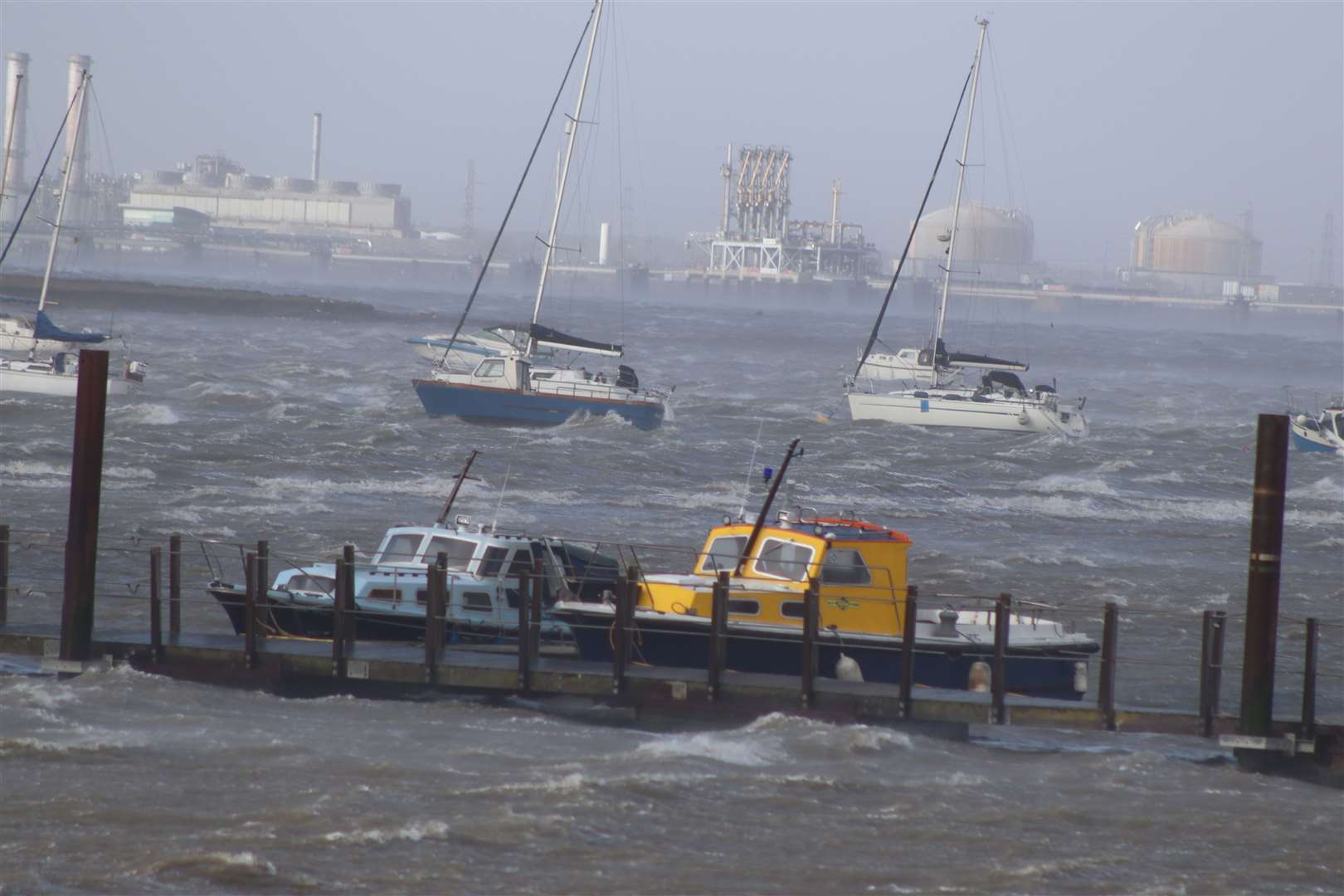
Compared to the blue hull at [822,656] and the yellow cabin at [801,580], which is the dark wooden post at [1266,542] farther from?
the yellow cabin at [801,580]

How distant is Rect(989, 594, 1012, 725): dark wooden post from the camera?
533 inches

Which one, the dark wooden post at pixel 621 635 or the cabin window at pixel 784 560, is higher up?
the cabin window at pixel 784 560

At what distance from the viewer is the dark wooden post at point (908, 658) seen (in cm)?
1345

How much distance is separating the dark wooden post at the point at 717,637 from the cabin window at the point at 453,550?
314 centimetres

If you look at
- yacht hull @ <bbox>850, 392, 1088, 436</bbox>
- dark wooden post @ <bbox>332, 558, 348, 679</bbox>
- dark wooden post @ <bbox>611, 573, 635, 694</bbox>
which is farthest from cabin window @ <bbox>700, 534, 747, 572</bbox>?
yacht hull @ <bbox>850, 392, 1088, 436</bbox>

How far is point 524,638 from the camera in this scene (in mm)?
13867

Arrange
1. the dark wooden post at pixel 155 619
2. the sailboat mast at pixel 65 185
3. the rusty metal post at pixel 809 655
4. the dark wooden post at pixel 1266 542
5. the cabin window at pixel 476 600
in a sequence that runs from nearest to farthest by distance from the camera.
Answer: the dark wooden post at pixel 1266 542
the rusty metal post at pixel 809 655
the dark wooden post at pixel 155 619
the cabin window at pixel 476 600
the sailboat mast at pixel 65 185

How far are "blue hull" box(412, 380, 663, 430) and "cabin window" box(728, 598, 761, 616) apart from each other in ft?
95.7

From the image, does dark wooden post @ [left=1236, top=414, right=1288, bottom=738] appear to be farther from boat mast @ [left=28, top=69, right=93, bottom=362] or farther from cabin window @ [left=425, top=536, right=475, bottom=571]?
boat mast @ [left=28, top=69, right=93, bottom=362]

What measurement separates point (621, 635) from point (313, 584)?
3682 millimetres

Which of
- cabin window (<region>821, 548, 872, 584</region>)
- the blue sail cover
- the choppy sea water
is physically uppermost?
the blue sail cover

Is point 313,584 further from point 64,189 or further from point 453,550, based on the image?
point 64,189

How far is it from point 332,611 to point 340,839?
14.0ft

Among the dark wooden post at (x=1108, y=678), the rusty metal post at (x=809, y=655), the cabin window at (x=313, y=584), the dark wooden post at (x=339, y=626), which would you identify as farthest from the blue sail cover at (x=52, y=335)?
the dark wooden post at (x=1108, y=678)
